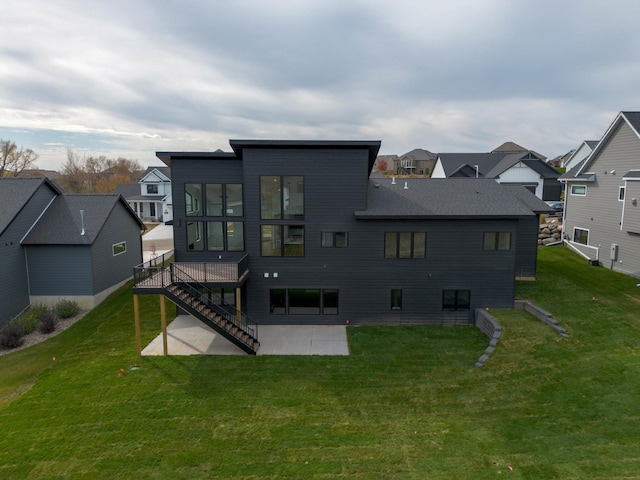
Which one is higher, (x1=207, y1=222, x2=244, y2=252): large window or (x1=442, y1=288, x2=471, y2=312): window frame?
(x1=207, y1=222, x2=244, y2=252): large window

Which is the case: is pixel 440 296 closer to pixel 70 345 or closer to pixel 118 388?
pixel 118 388

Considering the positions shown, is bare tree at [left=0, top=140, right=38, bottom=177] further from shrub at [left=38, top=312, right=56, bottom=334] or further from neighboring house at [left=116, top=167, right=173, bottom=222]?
shrub at [left=38, top=312, right=56, bottom=334]

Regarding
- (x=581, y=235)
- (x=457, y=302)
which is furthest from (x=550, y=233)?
(x=457, y=302)

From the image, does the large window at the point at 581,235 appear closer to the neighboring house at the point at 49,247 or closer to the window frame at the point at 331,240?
the window frame at the point at 331,240

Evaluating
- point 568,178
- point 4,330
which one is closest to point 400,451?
point 4,330

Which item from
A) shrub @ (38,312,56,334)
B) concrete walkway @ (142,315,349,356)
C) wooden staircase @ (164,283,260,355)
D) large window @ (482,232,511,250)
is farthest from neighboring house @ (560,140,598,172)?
shrub @ (38,312,56,334)

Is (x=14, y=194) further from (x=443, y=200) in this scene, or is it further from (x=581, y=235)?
(x=581, y=235)

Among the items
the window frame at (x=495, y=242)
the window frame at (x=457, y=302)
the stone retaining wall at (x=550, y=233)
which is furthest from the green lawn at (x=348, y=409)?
the stone retaining wall at (x=550, y=233)
